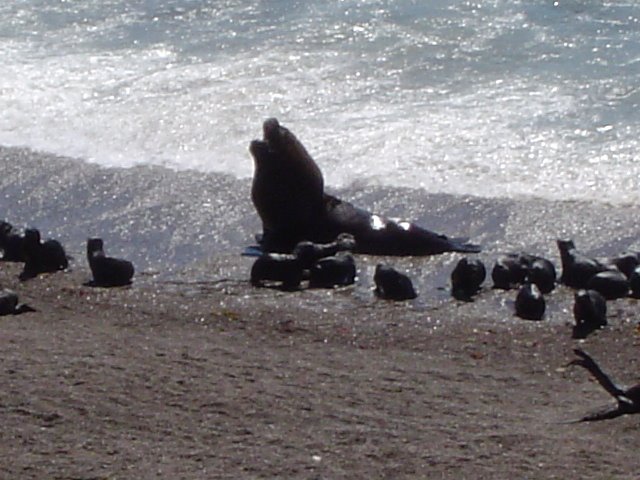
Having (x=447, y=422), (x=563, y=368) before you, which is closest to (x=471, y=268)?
(x=563, y=368)

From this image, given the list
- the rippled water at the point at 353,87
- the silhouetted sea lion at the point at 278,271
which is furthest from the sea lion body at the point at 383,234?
the rippled water at the point at 353,87

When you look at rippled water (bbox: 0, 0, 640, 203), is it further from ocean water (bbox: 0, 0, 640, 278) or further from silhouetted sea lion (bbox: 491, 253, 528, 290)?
silhouetted sea lion (bbox: 491, 253, 528, 290)

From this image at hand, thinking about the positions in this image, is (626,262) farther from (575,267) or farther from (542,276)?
(542,276)

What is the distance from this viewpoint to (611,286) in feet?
24.2

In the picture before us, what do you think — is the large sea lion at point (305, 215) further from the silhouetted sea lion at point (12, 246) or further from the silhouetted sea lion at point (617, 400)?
the silhouetted sea lion at point (617, 400)

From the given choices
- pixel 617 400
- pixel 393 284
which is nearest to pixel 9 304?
pixel 393 284

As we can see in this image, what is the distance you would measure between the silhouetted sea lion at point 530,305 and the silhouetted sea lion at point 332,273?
977 millimetres

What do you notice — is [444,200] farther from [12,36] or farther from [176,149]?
[12,36]

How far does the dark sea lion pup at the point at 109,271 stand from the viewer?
25.7 ft

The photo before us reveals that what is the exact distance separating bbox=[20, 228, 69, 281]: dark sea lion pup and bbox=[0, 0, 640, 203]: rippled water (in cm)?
230

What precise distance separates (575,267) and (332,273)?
1.16 meters

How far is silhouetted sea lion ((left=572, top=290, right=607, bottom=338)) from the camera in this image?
Result: 691 centimetres

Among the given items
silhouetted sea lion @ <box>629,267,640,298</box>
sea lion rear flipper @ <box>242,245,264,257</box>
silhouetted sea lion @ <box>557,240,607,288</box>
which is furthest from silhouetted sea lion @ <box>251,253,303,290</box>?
silhouetted sea lion @ <box>629,267,640,298</box>

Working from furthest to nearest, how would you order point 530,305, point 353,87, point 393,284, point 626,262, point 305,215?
point 353,87 → point 305,215 → point 626,262 → point 393,284 → point 530,305
